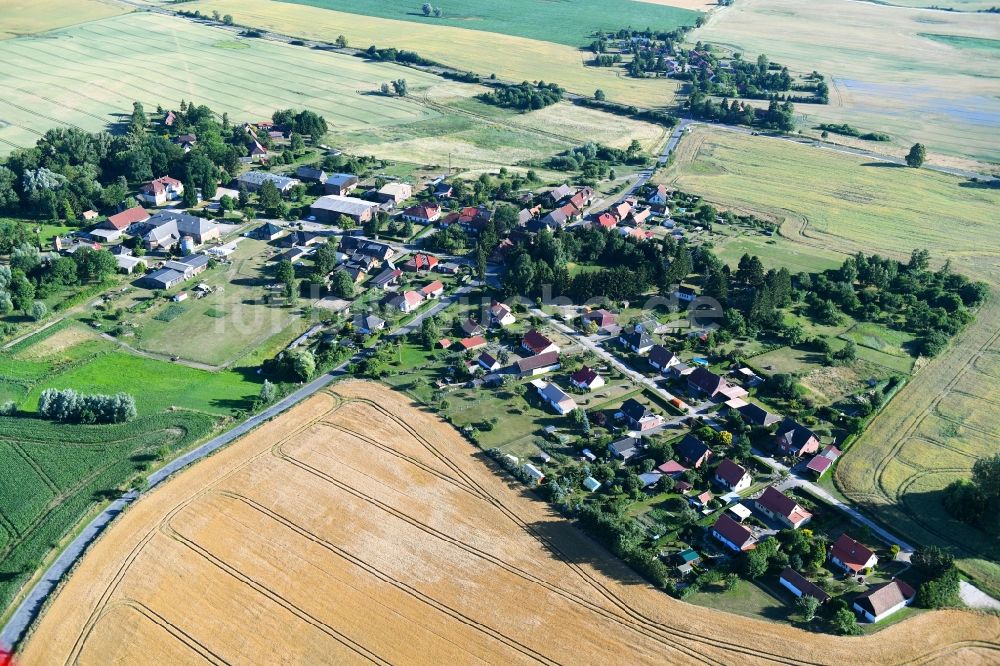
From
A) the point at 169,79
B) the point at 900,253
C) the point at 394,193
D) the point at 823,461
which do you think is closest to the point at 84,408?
the point at 394,193

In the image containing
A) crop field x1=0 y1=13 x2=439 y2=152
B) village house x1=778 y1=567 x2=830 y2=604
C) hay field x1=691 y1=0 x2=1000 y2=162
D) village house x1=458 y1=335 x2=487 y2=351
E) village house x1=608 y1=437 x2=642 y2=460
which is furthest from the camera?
hay field x1=691 y1=0 x2=1000 y2=162

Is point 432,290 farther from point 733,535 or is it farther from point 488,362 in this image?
point 733,535

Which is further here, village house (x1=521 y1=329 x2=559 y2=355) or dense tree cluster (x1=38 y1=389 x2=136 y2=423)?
village house (x1=521 y1=329 x2=559 y2=355)

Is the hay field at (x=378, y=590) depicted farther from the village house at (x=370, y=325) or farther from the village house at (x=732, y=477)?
the village house at (x=370, y=325)

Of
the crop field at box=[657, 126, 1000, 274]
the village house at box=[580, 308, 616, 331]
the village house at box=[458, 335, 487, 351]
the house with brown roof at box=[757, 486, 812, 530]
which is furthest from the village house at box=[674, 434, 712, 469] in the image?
the crop field at box=[657, 126, 1000, 274]

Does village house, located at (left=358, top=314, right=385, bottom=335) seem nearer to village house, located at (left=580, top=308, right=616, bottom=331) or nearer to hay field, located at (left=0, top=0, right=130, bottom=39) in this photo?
village house, located at (left=580, top=308, right=616, bottom=331)

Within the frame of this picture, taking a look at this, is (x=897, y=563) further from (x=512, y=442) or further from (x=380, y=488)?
(x=380, y=488)
